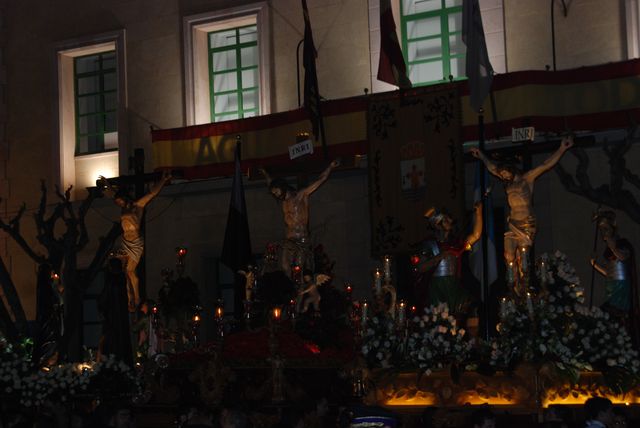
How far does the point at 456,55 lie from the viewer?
24047mm

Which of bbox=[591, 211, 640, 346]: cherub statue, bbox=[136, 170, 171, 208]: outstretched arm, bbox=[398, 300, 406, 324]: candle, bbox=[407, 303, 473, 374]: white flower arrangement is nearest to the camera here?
bbox=[407, 303, 473, 374]: white flower arrangement

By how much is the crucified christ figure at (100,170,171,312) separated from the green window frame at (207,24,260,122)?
9.66 feet

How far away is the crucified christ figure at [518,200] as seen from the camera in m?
19.0

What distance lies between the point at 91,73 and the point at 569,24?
11.0 m

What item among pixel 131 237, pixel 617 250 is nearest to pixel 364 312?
pixel 617 250

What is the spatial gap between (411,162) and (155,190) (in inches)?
195

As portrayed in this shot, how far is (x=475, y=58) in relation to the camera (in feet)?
63.0

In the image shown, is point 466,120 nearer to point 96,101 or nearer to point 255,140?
point 255,140

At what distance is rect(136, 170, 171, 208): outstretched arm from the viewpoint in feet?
77.8

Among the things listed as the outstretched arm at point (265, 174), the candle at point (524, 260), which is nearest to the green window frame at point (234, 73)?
the outstretched arm at point (265, 174)

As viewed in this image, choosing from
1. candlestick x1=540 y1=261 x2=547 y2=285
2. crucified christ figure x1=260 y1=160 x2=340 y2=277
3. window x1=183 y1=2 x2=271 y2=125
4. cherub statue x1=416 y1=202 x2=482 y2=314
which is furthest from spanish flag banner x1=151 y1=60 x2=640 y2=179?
candlestick x1=540 y1=261 x2=547 y2=285

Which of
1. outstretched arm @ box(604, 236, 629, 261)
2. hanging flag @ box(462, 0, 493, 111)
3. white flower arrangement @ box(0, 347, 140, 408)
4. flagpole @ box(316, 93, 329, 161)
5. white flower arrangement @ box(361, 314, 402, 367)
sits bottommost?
white flower arrangement @ box(0, 347, 140, 408)

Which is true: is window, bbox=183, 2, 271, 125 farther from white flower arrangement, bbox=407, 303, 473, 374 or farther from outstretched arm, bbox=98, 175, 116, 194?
white flower arrangement, bbox=407, 303, 473, 374

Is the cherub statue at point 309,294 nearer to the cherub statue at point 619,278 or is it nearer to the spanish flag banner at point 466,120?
the cherub statue at point 619,278
